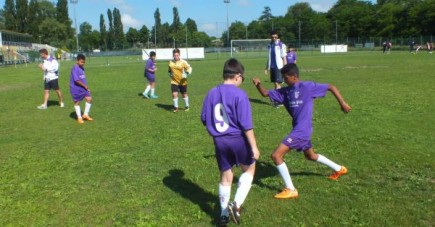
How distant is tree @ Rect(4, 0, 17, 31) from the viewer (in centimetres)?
11775

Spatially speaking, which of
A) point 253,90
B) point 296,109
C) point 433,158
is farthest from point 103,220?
point 253,90

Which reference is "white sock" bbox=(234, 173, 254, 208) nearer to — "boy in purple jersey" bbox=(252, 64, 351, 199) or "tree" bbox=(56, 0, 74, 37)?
"boy in purple jersey" bbox=(252, 64, 351, 199)

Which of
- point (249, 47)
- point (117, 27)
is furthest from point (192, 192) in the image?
point (117, 27)

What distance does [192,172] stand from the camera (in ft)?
21.7

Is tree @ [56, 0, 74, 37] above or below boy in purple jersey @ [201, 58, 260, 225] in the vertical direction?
above

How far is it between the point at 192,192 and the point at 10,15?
424 ft

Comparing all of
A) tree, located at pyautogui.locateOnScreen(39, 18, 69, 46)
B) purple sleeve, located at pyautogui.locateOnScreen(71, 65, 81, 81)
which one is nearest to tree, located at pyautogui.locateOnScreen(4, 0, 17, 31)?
tree, located at pyautogui.locateOnScreen(39, 18, 69, 46)

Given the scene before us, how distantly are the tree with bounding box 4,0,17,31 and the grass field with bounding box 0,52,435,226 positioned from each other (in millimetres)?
119891

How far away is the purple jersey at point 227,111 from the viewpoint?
431cm

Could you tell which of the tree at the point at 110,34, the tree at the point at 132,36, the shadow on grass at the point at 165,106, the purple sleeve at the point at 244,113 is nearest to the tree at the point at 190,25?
the tree at the point at 132,36

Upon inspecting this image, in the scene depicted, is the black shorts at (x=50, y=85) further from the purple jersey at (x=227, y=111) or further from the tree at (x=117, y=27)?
the tree at (x=117, y=27)

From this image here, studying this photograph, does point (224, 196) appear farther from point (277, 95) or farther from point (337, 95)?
point (337, 95)

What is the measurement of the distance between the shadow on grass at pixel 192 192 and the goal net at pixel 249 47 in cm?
5853

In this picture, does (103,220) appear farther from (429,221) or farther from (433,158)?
(433,158)
